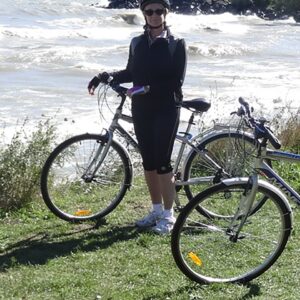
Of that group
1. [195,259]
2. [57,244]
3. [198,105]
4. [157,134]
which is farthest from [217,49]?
[195,259]

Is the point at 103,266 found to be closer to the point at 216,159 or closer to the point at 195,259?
the point at 195,259

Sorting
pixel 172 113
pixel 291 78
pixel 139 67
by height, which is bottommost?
pixel 291 78

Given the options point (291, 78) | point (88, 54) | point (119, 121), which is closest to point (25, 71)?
point (88, 54)

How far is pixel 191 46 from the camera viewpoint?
2705 centimetres

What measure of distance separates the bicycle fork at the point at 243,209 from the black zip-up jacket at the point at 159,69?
116 cm

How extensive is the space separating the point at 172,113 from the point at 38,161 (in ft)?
5.97

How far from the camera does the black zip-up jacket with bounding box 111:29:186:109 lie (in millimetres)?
5262

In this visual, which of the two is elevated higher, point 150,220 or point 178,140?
point 178,140

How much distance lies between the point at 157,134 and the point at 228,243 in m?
1.03

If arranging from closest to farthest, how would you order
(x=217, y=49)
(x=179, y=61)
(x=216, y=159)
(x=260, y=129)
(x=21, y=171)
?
1. (x=260, y=129)
2. (x=179, y=61)
3. (x=216, y=159)
4. (x=21, y=171)
5. (x=217, y=49)

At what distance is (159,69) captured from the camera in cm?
527

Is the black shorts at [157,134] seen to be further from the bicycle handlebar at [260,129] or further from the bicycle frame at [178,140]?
the bicycle handlebar at [260,129]

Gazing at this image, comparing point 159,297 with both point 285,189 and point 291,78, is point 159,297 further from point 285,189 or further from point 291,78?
point 291,78

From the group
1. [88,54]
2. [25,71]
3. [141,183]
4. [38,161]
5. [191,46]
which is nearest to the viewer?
[38,161]
